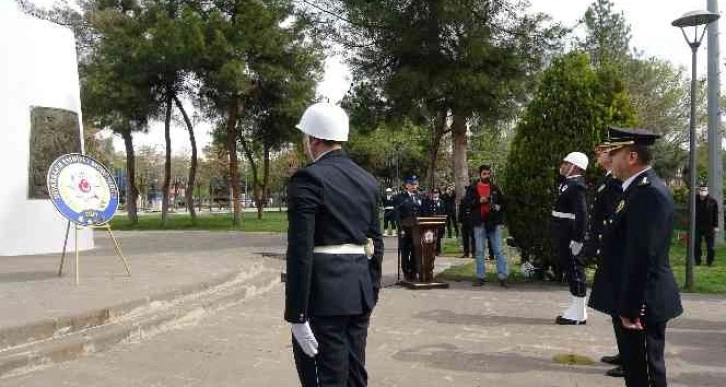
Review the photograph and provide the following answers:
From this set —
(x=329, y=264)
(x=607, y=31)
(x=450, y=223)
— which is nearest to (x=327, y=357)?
(x=329, y=264)

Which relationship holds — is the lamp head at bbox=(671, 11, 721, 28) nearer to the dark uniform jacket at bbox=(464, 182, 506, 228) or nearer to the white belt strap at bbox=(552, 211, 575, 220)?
the dark uniform jacket at bbox=(464, 182, 506, 228)

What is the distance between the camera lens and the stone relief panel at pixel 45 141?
12.9m

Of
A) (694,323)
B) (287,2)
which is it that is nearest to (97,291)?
(694,323)

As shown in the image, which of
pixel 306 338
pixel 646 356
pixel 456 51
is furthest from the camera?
pixel 456 51

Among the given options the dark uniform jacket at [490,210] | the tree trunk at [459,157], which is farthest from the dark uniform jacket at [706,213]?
the dark uniform jacket at [490,210]

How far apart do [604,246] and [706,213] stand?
475 inches

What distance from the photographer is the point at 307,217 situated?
3254 millimetres

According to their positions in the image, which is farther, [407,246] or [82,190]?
[407,246]

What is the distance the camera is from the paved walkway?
17.8 feet

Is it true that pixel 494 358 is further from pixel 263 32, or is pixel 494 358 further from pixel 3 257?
pixel 263 32

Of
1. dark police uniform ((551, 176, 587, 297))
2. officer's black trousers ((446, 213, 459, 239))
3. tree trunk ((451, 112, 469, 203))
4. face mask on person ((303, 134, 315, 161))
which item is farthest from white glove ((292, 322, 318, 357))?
officer's black trousers ((446, 213, 459, 239))

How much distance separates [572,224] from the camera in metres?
7.72

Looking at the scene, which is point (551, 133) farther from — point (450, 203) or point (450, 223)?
point (450, 223)

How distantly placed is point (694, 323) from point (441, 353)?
3418 millimetres
